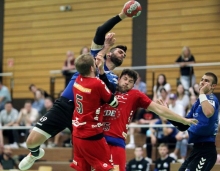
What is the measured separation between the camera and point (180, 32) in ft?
52.4

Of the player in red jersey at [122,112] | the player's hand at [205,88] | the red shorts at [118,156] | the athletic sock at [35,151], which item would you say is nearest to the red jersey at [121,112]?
the player in red jersey at [122,112]

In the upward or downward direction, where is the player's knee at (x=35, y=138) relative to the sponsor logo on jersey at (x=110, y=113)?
downward

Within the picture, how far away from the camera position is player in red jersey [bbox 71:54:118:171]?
23.4 ft

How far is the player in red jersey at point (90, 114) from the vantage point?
23.4 feet

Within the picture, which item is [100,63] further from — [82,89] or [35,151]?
[35,151]

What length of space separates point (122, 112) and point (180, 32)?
28.5ft

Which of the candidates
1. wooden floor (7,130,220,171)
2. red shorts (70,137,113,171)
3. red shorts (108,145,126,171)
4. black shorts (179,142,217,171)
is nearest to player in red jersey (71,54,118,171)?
red shorts (70,137,113,171)

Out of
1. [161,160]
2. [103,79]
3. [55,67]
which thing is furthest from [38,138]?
[55,67]

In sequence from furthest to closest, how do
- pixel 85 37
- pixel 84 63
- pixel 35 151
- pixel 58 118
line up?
pixel 85 37, pixel 35 151, pixel 58 118, pixel 84 63

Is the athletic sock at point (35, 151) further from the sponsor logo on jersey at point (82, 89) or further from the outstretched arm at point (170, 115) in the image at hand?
the outstretched arm at point (170, 115)

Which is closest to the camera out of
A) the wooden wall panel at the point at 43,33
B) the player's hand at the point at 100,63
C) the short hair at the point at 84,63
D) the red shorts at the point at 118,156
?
the short hair at the point at 84,63

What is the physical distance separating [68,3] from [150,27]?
2.94 metres

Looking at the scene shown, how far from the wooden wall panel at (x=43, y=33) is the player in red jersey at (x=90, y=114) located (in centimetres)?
979

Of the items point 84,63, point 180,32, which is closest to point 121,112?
point 84,63
